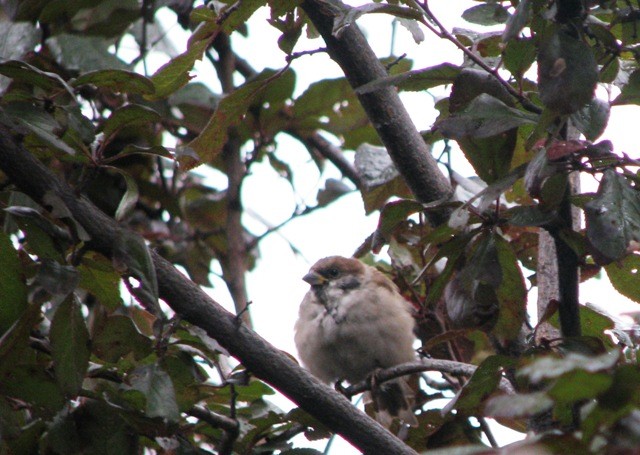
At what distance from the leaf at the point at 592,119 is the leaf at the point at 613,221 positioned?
13cm

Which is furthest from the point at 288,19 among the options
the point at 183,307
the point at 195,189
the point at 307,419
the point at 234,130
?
the point at 195,189

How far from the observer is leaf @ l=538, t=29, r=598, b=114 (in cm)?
154

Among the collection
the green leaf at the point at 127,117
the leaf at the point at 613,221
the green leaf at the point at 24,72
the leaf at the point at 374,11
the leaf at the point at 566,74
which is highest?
the leaf at the point at 374,11

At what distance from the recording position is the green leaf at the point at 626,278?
213cm

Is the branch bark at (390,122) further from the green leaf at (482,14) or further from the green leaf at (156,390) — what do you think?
the green leaf at (156,390)

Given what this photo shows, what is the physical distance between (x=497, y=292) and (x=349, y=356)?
1.94 meters

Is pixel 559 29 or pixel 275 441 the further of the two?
pixel 275 441

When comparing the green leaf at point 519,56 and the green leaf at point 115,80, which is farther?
the green leaf at point 115,80

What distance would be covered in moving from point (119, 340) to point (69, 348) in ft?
1.20

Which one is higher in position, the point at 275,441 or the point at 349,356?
the point at 349,356

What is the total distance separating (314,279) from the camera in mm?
4426

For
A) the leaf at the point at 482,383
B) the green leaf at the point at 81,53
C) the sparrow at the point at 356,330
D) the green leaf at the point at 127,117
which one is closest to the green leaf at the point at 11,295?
the green leaf at the point at 127,117

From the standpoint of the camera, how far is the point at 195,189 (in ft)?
15.2

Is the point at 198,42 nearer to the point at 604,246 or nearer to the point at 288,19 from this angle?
the point at 288,19
